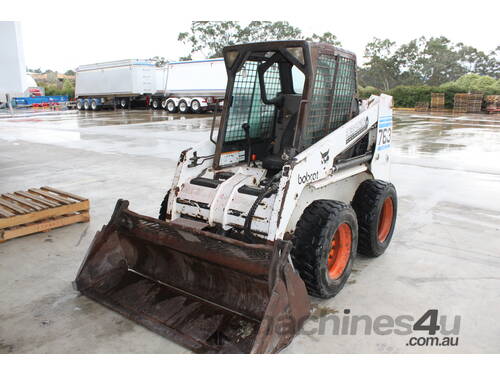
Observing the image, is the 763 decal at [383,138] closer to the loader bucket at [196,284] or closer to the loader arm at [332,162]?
the loader arm at [332,162]

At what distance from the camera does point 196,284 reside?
3.39 metres

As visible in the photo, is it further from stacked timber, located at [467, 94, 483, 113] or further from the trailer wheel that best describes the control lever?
stacked timber, located at [467, 94, 483, 113]

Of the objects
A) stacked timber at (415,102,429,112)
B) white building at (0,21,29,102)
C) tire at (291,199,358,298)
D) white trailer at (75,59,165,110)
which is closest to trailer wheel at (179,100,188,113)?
white trailer at (75,59,165,110)

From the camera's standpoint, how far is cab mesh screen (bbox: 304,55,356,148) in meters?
3.84

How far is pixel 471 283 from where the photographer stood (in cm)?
389

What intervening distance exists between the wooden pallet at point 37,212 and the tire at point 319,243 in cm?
320

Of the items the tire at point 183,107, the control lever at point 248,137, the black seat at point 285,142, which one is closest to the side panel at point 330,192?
the black seat at point 285,142

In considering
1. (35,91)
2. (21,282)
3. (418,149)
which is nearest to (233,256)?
(21,282)

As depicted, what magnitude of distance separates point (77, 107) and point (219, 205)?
32.8m

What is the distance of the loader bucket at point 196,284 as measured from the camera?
9.12ft

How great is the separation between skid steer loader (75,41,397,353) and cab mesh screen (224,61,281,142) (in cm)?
1

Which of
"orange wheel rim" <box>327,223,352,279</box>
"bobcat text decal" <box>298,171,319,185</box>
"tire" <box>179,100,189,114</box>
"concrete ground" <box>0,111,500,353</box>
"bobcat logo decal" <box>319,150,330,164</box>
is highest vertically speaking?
"tire" <box>179,100,189,114</box>

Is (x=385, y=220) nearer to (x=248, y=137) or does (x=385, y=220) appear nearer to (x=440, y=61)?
(x=248, y=137)

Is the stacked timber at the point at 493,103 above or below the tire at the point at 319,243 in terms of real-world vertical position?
above
